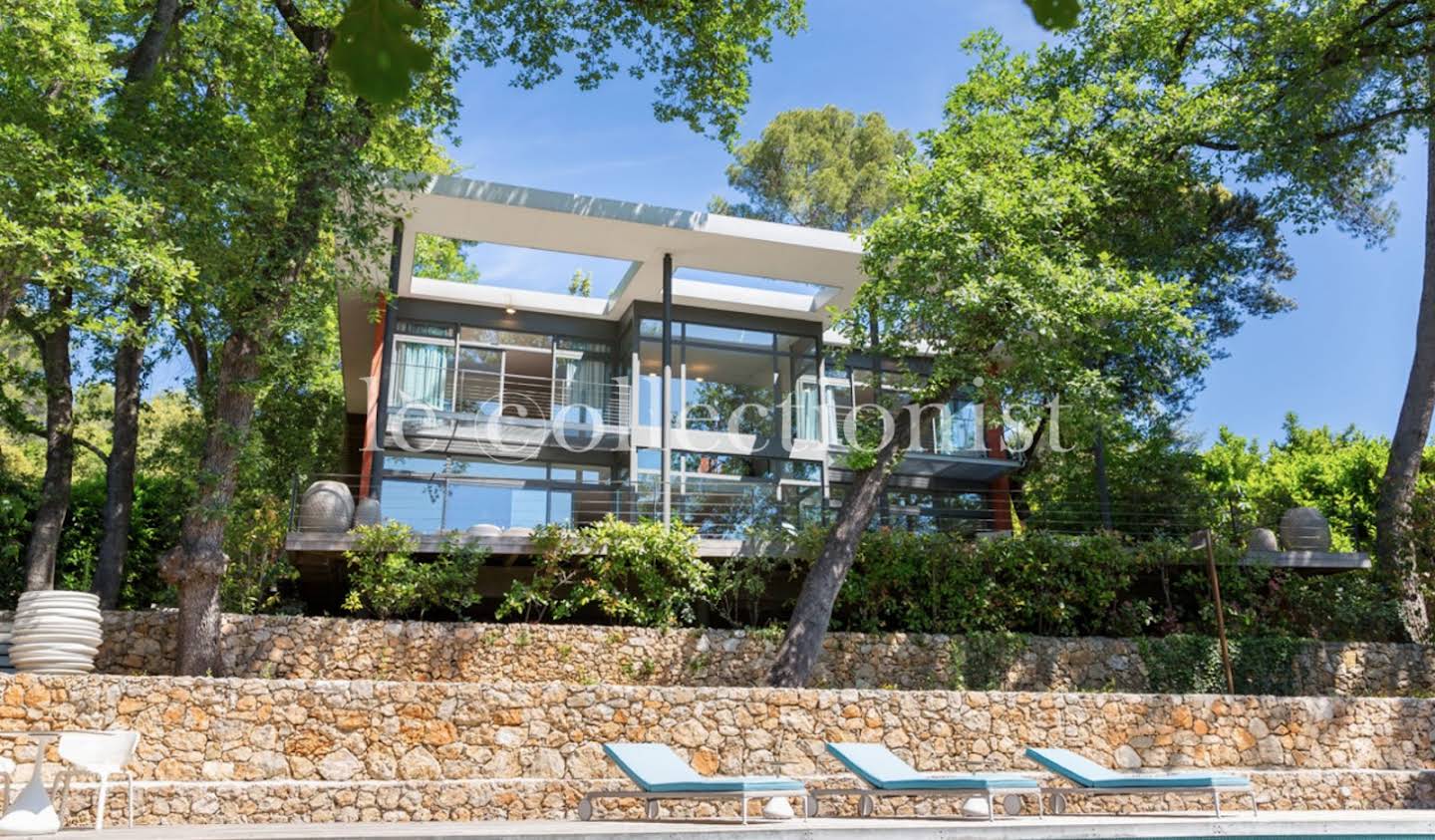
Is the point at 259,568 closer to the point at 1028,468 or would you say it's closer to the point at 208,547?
the point at 208,547

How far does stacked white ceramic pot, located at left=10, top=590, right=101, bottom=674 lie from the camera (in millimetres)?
11320

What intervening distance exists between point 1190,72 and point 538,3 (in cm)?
1061

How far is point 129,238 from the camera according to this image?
11555 mm

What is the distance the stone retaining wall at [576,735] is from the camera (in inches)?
408

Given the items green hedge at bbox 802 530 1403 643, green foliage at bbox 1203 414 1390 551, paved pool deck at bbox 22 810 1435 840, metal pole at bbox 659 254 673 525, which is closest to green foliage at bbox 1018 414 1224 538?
green foliage at bbox 1203 414 1390 551

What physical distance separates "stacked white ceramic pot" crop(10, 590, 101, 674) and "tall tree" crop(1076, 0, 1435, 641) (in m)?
15.1

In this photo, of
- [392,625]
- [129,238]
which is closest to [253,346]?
[129,238]

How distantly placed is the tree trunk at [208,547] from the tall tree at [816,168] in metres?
21.7

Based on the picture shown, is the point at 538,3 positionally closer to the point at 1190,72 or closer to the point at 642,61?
the point at 642,61

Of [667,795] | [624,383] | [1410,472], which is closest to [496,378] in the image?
[624,383]

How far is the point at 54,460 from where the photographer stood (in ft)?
55.7

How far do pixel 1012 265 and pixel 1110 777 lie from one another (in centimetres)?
680

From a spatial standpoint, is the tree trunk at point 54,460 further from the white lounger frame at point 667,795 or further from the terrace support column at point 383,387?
the white lounger frame at point 667,795

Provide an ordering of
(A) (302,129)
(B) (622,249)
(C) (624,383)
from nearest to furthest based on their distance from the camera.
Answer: (A) (302,129), (B) (622,249), (C) (624,383)
